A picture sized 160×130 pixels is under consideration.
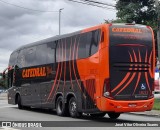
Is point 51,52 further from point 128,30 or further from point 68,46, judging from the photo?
point 128,30

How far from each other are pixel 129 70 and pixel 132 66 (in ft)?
0.68

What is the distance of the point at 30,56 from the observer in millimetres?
24953

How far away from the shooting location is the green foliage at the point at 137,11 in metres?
35.8

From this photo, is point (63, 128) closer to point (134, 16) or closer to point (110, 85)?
point (110, 85)

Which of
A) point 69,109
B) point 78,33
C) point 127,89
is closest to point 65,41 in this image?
point 78,33

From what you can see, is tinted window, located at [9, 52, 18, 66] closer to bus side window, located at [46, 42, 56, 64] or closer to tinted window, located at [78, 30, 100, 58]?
bus side window, located at [46, 42, 56, 64]

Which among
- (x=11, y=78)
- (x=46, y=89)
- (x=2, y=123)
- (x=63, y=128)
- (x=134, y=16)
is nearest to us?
(x=63, y=128)

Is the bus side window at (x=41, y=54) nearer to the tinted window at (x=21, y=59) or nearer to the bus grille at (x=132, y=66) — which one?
the tinted window at (x=21, y=59)

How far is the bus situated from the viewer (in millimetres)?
17891

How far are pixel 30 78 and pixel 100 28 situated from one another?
25.6 feet

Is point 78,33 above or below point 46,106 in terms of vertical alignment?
above

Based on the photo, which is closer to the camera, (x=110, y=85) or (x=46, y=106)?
(x=110, y=85)

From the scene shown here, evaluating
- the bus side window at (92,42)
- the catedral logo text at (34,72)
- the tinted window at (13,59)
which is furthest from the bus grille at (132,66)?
the tinted window at (13,59)

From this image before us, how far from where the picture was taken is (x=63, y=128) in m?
15.6
